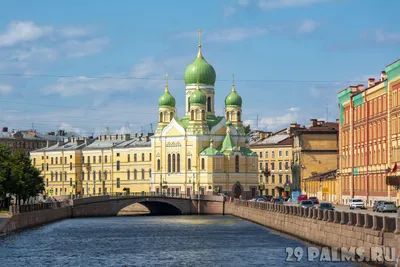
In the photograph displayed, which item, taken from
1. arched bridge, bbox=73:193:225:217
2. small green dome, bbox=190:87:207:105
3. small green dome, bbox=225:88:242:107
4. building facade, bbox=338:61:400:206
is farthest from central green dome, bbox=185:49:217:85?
building facade, bbox=338:61:400:206

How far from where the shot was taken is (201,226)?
9538 cm

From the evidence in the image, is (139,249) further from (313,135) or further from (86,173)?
(86,173)

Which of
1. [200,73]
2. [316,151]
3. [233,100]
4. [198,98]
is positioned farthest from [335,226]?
[233,100]

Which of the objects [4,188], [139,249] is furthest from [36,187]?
[139,249]

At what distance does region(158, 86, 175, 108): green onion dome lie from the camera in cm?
15712

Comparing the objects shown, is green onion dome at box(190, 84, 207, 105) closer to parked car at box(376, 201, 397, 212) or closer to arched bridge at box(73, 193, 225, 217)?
arched bridge at box(73, 193, 225, 217)

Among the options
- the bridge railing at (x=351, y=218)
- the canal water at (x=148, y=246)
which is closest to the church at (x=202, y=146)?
the canal water at (x=148, y=246)

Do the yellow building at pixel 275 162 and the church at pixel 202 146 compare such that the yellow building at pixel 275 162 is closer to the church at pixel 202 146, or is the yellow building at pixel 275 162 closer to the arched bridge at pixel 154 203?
the church at pixel 202 146

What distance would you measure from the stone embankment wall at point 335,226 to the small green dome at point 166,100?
232 feet

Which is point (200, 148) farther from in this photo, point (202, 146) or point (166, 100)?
point (166, 100)

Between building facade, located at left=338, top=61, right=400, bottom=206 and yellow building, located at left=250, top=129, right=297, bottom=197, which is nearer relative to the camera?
building facade, located at left=338, top=61, right=400, bottom=206

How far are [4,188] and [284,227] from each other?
28912 millimetres

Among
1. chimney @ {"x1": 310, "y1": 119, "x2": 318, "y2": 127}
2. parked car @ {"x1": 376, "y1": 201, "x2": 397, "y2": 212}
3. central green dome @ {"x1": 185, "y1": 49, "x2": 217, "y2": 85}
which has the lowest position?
parked car @ {"x1": 376, "y1": 201, "x2": 397, "y2": 212}

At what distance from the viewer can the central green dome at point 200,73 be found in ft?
502
